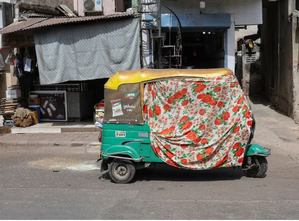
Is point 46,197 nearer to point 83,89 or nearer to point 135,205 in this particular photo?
point 135,205

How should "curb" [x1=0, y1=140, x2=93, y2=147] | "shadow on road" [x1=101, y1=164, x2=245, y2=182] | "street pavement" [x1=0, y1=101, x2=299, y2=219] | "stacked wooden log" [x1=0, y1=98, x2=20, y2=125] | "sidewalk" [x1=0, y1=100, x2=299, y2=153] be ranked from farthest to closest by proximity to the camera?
"stacked wooden log" [x1=0, y1=98, x2=20, y2=125]
"curb" [x1=0, y1=140, x2=93, y2=147]
"sidewalk" [x1=0, y1=100, x2=299, y2=153]
"shadow on road" [x1=101, y1=164, x2=245, y2=182]
"street pavement" [x1=0, y1=101, x2=299, y2=219]

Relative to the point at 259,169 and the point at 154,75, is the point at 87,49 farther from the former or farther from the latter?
the point at 259,169

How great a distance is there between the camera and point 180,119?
661 centimetres

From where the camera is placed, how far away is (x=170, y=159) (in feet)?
21.9

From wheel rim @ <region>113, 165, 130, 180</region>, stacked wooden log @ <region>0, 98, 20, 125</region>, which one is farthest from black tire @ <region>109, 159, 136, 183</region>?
stacked wooden log @ <region>0, 98, 20, 125</region>

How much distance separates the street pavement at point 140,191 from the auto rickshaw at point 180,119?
1.63ft

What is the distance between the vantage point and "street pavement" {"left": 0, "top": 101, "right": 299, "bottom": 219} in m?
5.22

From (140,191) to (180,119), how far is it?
1430mm

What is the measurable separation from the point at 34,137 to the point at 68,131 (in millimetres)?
1121

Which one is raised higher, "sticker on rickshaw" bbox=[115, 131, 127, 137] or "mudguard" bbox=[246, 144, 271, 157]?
"sticker on rickshaw" bbox=[115, 131, 127, 137]

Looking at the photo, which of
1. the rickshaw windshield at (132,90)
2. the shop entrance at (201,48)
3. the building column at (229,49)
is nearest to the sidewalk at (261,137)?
the building column at (229,49)

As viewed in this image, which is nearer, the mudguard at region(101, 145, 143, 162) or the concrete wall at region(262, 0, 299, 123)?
the mudguard at region(101, 145, 143, 162)

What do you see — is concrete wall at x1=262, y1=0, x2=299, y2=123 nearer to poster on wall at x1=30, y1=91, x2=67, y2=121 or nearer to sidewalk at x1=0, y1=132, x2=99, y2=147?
sidewalk at x1=0, y1=132, x2=99, y2=147

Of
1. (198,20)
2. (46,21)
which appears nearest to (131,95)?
(46,21)
